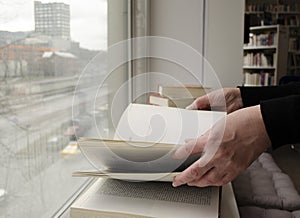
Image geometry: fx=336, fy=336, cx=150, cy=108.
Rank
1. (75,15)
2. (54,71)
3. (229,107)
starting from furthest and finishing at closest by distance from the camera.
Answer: (229,107) → (75,15) → (54,71)

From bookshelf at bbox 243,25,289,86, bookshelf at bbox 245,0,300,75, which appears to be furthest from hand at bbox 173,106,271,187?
bookshelf at bbox 245,0,300,75

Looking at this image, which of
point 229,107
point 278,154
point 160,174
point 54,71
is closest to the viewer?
point 160,174

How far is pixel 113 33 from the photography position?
53.5 inches

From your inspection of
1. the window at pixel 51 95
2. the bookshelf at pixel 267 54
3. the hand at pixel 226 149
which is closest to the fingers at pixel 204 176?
the hand at pixel 226 149

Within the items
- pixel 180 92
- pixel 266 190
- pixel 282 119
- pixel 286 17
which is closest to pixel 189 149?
pixel 282 119

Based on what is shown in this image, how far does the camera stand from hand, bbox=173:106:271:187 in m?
0.51

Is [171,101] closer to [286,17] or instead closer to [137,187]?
[137,187]

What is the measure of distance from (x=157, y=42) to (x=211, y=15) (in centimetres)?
39

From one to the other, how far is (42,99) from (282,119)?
1.63ft

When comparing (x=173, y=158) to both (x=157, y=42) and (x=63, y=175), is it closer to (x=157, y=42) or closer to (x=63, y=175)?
(x=63, y=175)

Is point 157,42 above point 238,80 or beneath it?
above

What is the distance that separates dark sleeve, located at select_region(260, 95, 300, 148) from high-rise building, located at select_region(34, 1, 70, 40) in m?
0.48

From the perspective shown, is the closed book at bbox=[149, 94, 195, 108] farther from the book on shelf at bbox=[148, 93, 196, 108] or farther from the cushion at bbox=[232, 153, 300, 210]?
the cushion at bbox=[232, 153, 300, 210]

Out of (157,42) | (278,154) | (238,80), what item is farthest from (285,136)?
(238,80)
